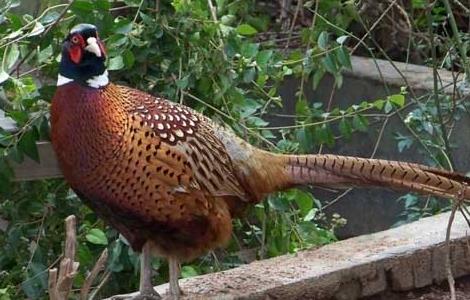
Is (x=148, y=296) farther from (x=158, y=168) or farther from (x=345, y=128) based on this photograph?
(x=345, y=128)

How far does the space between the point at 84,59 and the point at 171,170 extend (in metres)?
Result: 0.45

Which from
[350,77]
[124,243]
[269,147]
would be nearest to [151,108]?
[124,243]

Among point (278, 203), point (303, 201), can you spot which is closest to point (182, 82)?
point (278, 203)

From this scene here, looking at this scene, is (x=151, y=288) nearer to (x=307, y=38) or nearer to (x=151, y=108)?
(x=151, y=108)

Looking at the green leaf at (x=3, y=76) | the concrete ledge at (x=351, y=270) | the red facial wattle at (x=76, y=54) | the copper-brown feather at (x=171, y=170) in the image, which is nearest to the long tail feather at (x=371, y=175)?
the copper-brown feather at (x=171, y=170)

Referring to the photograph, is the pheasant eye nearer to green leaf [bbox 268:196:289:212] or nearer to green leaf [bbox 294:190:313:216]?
green leaf [bbox 268:196:289:212]

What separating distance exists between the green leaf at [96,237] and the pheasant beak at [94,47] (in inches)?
36.6

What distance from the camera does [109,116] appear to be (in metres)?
3.69

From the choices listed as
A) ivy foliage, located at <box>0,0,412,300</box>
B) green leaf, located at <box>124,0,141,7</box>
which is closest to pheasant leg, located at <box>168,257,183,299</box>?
ivy foliage, located at <box>0,0,412,300</box>

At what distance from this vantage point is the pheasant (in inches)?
145

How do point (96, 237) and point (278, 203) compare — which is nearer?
point (96, 237)

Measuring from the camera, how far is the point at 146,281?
390 centimetres

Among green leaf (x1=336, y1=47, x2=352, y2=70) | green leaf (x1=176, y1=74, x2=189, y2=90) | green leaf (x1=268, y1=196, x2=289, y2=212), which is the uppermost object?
green leaf (x1=336, y1=47, x2=352, y2=70)

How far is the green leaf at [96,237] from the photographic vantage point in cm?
443
